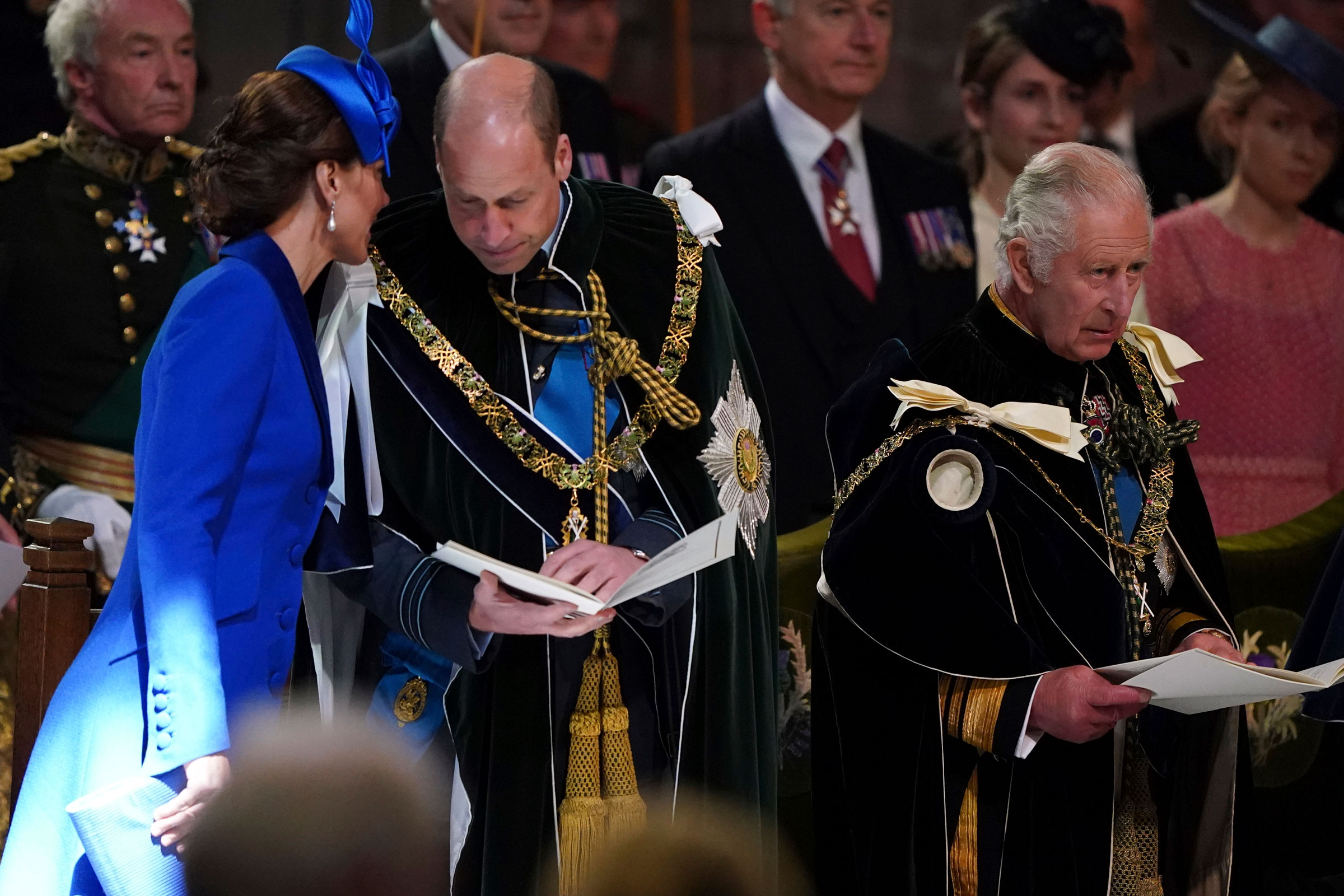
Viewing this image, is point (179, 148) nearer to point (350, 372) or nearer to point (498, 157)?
point (350, 372)

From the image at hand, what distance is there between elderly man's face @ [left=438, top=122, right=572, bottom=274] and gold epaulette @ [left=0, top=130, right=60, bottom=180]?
1.41 metres

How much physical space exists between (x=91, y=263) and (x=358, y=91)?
141 centimetres

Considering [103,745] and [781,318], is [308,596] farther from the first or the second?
[781,318]

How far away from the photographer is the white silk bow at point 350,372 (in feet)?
8.78

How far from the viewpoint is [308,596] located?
9.23 ft

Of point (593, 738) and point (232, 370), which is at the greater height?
point (232, 370)

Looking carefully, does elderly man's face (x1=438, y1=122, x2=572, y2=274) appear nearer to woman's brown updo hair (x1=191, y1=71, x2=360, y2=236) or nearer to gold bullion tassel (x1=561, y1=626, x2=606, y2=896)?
woman's brown updo hair (x1=191, y1=71, x2=360, y2=236)

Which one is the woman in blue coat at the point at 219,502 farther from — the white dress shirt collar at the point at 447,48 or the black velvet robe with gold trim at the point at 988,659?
the white dress shirt collar at the point at 447,48

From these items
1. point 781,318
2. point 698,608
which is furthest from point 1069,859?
point 781,318

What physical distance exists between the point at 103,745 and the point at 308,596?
0.66 meters

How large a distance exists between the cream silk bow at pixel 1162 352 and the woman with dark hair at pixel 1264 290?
173cm

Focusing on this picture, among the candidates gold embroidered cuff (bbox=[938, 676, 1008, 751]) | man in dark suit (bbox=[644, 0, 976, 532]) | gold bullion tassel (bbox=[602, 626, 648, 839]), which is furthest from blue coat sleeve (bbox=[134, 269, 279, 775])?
man in dark suit (bbox=[644, 0, 976, 532])

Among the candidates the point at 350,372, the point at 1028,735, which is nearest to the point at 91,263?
the point at 350,372

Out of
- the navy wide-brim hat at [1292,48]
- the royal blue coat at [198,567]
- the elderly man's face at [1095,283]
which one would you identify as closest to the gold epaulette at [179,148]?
the royal blue coat at [198,567]
